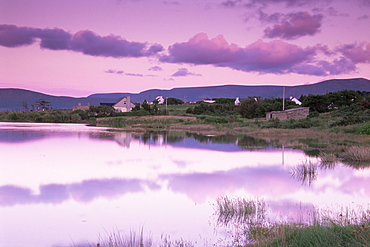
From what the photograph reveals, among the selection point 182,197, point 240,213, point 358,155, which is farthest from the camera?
point 358,155

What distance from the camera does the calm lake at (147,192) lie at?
9141mm

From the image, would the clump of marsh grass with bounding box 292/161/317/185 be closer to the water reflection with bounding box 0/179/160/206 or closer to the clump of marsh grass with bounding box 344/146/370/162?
the clump of marsh grass with bounding box 344/146/370/162

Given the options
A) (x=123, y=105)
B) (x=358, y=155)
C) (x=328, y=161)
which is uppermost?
(x=123, y=105)

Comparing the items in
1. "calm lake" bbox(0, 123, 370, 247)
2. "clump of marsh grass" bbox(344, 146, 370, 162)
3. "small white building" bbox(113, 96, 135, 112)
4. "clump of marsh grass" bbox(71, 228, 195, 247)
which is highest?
"small white building" bbox(113, 96, 135, 112)

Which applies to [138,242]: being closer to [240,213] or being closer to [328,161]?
[240,213]

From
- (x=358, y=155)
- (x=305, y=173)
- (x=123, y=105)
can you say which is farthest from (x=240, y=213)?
(x=123, y=105)

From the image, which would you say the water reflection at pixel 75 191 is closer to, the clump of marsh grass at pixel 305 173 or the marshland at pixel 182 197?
the marshland at pixel 182 197

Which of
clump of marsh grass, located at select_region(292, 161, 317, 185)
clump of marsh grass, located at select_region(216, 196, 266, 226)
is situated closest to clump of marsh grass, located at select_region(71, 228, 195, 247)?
clump of marsh grass, located at select_region(216, 196, 266, 226)

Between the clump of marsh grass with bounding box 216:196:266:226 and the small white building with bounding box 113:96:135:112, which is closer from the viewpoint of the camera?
the clump of marsh grass with bounding box 216:196:266:226

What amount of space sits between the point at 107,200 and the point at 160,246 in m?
4.83

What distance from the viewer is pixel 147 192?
13.7 meters

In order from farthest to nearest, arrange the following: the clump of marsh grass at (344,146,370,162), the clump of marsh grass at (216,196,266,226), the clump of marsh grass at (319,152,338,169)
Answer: the clump of marsh grass at (344,146,370,162)
the clump of marsh grass at (319,152,338,169)
the clump of marsh grass at (216,196,266,226)

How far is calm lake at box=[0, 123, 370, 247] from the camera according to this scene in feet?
30.0

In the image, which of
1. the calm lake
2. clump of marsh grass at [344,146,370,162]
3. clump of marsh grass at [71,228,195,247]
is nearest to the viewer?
clump of marsh grass at [71,228,195,247]
